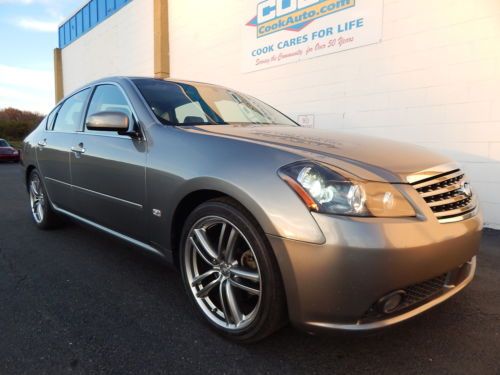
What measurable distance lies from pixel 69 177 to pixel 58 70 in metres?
20.9

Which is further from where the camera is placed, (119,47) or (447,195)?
(119,47)

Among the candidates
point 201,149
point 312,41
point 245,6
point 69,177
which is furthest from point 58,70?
point 201,149

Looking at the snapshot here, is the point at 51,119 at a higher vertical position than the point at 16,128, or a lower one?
lower

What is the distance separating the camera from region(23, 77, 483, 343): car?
1.64 m

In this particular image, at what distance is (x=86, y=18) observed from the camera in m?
17.8

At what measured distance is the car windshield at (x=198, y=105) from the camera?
8.80ft

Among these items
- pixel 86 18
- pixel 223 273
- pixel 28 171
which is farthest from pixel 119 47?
pixel 223 273

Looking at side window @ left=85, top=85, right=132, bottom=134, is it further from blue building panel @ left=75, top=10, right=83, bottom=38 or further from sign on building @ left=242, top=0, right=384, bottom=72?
blue building panel @ left=75, top=10, right=83, bottom=38

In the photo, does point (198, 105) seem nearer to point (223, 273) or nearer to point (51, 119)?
point (223, 273)

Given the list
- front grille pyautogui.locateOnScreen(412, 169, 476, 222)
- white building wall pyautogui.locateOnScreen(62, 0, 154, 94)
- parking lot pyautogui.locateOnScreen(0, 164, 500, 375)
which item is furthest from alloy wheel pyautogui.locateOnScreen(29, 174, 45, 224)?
white building wall pyautogui.locateOnScreen(62, 0, 154, 94)

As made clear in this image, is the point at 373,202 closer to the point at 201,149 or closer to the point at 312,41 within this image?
the point at 201,149

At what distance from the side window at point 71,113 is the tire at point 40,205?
2.27ft

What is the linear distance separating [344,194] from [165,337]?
49.6 inches

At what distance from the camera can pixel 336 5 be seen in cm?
654
